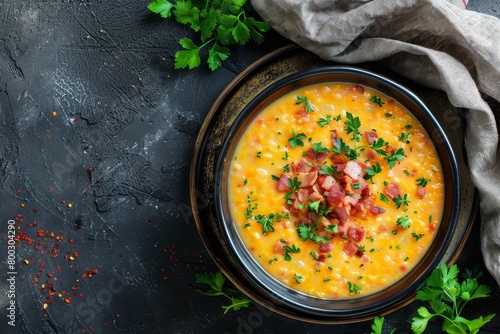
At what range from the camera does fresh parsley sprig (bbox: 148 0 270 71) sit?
2.94m

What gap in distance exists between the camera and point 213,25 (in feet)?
9.75

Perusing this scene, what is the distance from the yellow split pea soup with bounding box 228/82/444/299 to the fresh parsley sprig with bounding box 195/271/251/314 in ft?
1.00

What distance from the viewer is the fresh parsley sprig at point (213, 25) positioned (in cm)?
294

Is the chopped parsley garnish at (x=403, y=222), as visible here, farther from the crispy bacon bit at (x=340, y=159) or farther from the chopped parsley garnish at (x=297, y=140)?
the chopped parsley garnish at (x=297, y=140)

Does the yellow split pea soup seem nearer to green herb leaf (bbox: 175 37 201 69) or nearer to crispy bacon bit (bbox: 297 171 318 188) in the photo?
crispy bacon bit (bbox: 297 171 318 188)

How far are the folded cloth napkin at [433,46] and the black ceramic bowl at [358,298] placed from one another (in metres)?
0.15

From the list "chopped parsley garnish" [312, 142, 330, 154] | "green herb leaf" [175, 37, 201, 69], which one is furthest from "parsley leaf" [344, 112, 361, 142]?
"green herb leaf" [175, 37, 201, 69]

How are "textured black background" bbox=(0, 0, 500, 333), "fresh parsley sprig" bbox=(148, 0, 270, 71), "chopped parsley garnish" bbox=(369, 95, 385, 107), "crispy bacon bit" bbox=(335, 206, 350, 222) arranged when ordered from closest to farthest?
"crispy bacon bit" bbox=(335, 206, 350, 222) < "chopped parsley garnish" bbox=(369, 95, 385, 107) < "fresh parsley sprig" bbox=(148, 0, 270, 71) < "textured black background" bbox=(0, 0, 500, 333)

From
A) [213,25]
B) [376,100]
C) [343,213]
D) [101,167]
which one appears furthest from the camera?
[101,167]

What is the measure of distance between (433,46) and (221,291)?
1.56 m

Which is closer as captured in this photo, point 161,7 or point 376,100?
point 376,100

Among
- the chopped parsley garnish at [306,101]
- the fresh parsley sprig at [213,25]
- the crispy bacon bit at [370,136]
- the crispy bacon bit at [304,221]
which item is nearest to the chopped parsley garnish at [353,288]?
the crispy bacon bit at [304,221]

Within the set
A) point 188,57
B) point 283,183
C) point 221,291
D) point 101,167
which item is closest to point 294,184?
point 283,183

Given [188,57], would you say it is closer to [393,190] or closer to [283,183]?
[283,183]
